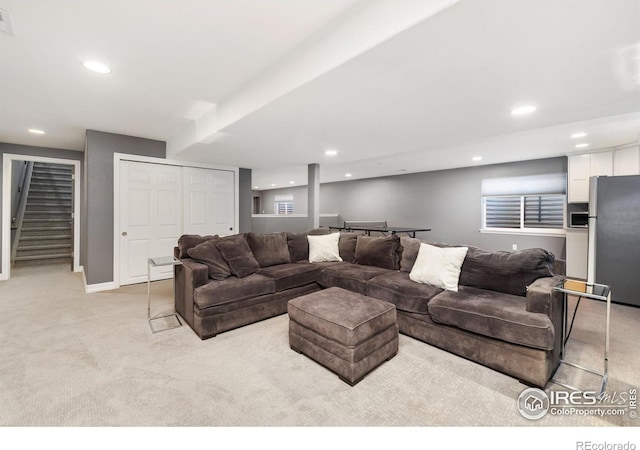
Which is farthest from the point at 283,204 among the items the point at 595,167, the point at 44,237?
the point at 595,167

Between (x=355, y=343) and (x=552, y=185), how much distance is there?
5909 millimetres

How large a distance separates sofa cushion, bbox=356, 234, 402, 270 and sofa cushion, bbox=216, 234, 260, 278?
55.7 inches

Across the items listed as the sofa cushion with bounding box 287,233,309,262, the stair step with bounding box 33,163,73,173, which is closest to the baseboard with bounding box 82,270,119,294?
the sofa cushion with bounding box 287,233,309,262

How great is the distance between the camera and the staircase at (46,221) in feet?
20.4

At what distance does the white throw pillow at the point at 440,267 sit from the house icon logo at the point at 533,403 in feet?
3.07

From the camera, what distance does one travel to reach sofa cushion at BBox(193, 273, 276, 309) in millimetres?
2682

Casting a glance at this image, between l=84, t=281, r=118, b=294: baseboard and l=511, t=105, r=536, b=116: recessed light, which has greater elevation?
l=511, t=105, r=536, b=116: recessed light

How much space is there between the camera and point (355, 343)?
77.2 inches

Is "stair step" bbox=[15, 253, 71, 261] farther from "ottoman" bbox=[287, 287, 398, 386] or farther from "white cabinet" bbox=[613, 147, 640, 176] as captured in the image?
"white cabinet" bbox=[613, 147, 640, 176]

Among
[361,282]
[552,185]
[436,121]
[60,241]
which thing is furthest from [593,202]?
[60,241]

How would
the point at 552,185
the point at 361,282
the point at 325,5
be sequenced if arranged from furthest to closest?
1. the point at 552,185
2. the point at 361,282
3. the point at 325,5

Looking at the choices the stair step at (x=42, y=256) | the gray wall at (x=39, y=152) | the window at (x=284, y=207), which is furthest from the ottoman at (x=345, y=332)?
the window at (x=284, y=207)

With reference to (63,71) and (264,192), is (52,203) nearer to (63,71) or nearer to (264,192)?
(63,71)

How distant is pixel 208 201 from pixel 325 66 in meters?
4.15
